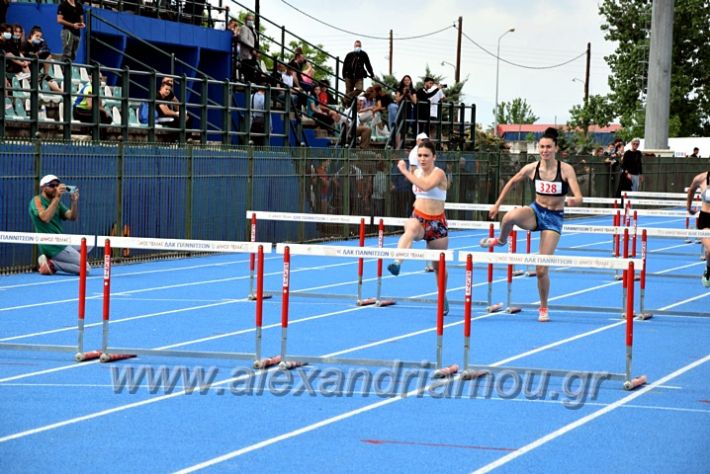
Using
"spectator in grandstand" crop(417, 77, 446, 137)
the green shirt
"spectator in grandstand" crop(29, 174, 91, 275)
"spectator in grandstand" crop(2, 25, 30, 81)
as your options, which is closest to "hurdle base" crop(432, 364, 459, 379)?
"spectator in grandstand" crop(29, 174, 91, 275)

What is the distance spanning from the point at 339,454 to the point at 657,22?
43782mm

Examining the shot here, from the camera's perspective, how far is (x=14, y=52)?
2450 cm

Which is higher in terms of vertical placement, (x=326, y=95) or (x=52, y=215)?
(x=326, y=95)

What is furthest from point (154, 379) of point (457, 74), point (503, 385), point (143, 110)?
point (457, 74)

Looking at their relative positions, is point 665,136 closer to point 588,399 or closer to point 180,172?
point 180,172

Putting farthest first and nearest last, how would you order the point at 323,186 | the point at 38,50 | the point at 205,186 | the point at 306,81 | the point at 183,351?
1. the point at 306,81
2. the point at 323,186
3. the point at 205,186
4. the point at 38,50
5. the point at 183,351

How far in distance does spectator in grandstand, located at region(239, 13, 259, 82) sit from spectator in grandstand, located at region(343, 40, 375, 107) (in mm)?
2448

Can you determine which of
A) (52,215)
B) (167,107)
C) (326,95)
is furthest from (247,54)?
(52,215)

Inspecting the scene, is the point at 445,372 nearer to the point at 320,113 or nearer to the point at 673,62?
the point at 320,113

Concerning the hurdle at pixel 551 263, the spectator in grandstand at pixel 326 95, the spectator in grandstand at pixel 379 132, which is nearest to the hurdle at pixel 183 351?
the hurdle at pixel 551 263

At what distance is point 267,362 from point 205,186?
44.9 ft

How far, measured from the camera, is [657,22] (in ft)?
166

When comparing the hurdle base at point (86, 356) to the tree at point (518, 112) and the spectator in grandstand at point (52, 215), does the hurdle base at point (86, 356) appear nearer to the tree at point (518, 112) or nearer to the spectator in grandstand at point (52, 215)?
the spectator in grandstand at point (52, 215)

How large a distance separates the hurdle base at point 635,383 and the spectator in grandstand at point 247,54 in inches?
898
